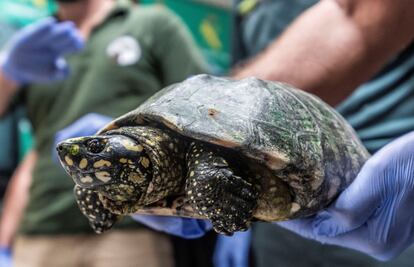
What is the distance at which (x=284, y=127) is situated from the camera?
1.41ft

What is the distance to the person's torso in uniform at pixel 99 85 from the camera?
36.8 inches

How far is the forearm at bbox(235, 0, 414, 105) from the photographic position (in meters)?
0.50

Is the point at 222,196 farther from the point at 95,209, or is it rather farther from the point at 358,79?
the point at 358,79

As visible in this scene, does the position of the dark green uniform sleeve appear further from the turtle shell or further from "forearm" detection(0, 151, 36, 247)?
the turtle shell

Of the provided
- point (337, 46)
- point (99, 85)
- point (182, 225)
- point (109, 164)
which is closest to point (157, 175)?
point (109, 164)

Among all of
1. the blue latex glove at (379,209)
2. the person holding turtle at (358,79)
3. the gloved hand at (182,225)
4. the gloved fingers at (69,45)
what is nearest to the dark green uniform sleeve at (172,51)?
the gloved fingers at (69,45)

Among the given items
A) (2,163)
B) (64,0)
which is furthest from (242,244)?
(2,163)

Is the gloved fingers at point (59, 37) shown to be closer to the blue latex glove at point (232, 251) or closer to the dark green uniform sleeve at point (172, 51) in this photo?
the dark green uniform sleeve at point (172, 51)

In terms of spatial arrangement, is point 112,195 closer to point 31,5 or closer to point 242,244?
point 242,244

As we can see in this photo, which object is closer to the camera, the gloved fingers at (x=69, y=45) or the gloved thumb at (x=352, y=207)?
the gloved thumb at (x=352, y=207)

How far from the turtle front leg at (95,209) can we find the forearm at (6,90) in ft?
2.21

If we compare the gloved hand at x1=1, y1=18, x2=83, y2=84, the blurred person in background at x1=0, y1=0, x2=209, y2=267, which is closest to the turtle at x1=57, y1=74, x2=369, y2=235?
the blurred person in background at x1=0, y1=0, x2=209, y2=267

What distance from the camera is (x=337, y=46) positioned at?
556 millimetres

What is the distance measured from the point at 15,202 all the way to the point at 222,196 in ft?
2.96
